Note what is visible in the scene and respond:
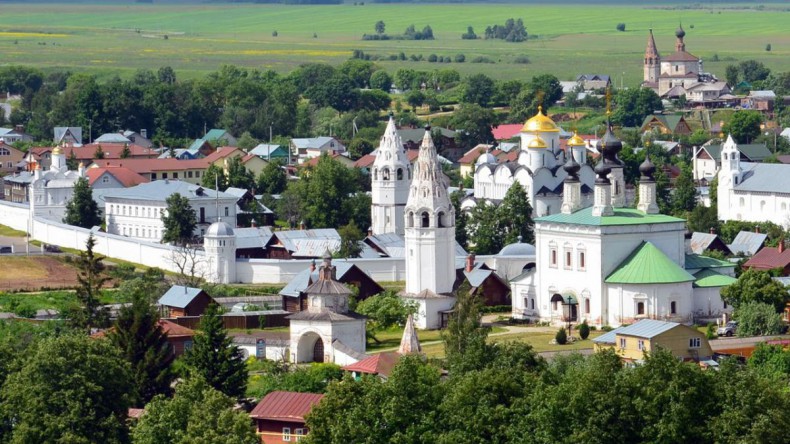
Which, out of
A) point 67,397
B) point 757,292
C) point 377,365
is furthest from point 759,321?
point 67,397

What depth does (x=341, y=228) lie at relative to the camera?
69.1 meters

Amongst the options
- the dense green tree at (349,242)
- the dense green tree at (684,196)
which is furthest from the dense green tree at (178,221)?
the dense green tree at (684,196)

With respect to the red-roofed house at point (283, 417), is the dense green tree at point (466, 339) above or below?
above

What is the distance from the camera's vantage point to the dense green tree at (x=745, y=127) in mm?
99500

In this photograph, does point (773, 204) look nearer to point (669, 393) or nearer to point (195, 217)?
point (195, 217)

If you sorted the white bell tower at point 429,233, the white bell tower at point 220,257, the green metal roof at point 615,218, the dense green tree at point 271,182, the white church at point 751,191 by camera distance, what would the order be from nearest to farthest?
1. the green metal roof at point 615,218
2. the white bell tower at point 429,233
3. the white bell tower at point 220,257
4. the white church at point 751,191
5. the dense green tree at point 271,182

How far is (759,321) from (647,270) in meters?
3.49

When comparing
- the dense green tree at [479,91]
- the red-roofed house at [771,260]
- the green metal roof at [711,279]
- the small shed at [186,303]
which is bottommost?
the small shed at [186,303]

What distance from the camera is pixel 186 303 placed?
5534 cm

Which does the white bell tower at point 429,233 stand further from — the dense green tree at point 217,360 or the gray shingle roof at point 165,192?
the gray shingle roof at point 165,192

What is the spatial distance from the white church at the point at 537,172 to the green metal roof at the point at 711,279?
12455 millimetres

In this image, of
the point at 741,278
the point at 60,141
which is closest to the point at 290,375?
the point at 741,278

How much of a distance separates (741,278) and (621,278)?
105 inches

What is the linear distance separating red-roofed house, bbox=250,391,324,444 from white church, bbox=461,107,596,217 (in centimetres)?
2726
